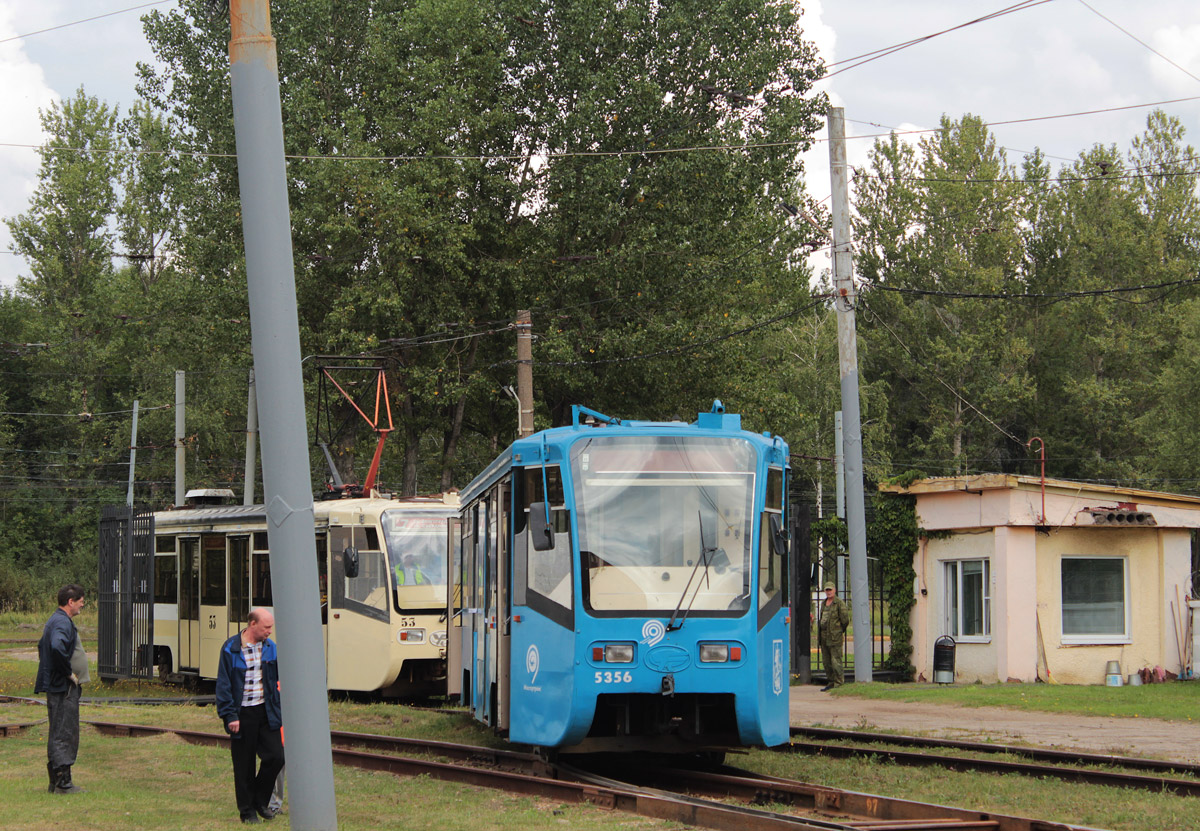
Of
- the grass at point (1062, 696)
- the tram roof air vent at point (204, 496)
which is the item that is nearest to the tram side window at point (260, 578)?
the tram roof air vent at point (204, 496)

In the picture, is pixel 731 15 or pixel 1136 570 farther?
pixel 731 15

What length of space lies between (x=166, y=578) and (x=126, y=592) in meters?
2.00

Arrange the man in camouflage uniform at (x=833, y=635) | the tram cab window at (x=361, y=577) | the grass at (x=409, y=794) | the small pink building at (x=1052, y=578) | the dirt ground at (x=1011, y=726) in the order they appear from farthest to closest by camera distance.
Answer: the small pink building at (x=1052, y=578), the man in camouflage uniform at (x=833, y=635), the tram cab window at (x=361, y=577), the dirt ground at (x=1011, y=726), the grass at (x=409, y=794)

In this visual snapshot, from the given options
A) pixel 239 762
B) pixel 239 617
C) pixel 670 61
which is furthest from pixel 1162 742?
pixel 670 61

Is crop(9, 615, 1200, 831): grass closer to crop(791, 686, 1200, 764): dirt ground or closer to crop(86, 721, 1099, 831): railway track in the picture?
crop(86, 721, 1099, 831): railway track

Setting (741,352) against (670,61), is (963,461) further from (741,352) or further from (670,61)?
(670,61)

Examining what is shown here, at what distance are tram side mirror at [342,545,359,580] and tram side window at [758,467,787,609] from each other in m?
8.78

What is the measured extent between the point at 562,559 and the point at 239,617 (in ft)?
39.2

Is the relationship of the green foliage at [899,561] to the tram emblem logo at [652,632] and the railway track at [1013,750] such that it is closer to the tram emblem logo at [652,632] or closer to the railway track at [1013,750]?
the railway track at [1013,750]

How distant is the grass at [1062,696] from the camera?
62.2 ft

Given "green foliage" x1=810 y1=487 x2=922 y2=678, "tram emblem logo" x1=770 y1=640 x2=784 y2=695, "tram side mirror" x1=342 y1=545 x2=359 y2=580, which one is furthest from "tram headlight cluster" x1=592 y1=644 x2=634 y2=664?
"green foliage" x1=810 y1=487 x2=922 y2=678

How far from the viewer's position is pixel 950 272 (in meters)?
61.1

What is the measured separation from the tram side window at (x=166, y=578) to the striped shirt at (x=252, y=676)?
1539 cm

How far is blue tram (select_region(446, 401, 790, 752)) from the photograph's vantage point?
11305 mm
